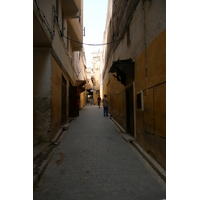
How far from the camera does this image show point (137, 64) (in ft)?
16.5

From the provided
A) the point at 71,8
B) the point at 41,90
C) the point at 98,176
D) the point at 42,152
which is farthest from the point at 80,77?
the point at 98,176

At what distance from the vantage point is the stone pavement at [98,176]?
2.64 m

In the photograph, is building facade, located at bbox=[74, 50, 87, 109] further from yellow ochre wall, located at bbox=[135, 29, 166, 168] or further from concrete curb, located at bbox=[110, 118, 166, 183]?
yellow ochre wall, located at bbox=[135, 29, 166, 168]

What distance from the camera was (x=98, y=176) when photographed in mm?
3230

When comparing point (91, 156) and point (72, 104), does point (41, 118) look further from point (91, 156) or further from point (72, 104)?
point (72, 104)

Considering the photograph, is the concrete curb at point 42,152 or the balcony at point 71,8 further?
the balcony at point 71,8

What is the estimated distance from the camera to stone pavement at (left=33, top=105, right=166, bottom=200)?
2.64 m

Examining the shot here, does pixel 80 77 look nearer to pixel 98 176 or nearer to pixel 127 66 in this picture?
pixel 127 66

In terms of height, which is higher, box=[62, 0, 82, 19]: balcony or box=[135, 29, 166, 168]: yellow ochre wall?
box=[62, 0, 82, 19]: balcony

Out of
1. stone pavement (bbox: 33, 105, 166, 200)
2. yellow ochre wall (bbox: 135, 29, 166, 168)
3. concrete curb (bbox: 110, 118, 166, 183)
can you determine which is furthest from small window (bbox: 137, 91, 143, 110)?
stone pavement (bbox: 33, 105, 166, 200)

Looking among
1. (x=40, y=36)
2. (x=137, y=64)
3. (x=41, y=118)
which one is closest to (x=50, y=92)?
(x=41, y=118)

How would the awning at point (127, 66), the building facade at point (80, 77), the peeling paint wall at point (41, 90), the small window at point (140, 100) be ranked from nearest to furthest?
the small window at point (140, 100) < the peeling paint wall at point (41, 90) < the awning at point (127, 66) < the building facade at point (80, 77)

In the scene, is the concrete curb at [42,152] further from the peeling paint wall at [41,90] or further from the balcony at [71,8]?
the balcony at [71,8]

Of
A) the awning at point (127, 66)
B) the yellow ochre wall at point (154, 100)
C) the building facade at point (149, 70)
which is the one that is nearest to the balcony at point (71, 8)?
the building facade at point (149, 70)
